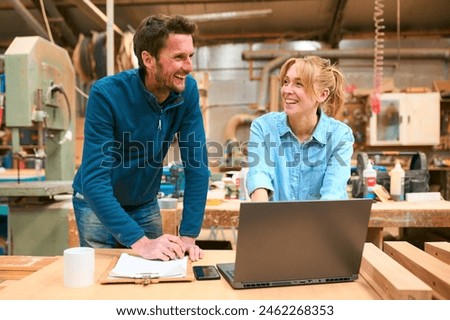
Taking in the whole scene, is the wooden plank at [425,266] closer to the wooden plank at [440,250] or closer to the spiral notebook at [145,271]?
the wooden plank at [440,250]

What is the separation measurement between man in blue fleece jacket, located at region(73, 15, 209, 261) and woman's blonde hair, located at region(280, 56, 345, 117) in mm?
367

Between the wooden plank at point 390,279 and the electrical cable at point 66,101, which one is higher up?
the electrical cable at point 66,101

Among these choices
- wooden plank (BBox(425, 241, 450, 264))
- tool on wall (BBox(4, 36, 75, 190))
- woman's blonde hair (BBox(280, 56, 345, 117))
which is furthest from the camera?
tool on wall (BBox(4, 36, 75, 190))

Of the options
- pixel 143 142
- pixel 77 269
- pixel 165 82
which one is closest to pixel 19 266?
pixel 77 269

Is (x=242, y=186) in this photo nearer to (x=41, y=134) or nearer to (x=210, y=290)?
(x=41, y=134)

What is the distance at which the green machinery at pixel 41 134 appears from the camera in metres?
1.90

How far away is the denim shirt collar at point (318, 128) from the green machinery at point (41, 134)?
46.9 inches

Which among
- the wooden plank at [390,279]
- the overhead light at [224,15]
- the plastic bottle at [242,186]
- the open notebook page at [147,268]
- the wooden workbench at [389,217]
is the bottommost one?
the wooden workbench at [389,217]

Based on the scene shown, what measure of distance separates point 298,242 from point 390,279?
192 millimetres

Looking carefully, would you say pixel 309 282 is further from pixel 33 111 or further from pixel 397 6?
pixel 397 6

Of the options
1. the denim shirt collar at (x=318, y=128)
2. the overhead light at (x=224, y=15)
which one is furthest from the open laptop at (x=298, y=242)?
the overhead light at (x=224, y=15)

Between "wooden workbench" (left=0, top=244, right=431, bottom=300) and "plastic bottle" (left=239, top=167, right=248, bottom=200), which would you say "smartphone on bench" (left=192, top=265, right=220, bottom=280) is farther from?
"plastic bottle" (left=239, top=167, right=248, bottom=200)

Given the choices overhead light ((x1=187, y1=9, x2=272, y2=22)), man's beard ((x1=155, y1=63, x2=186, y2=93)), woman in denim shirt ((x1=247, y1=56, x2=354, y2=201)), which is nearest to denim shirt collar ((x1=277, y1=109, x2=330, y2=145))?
woman in denim shirt ((x1=247, y1=56, x2=354, y2=201))

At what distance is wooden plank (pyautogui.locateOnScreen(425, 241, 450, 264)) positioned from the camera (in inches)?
38.8
